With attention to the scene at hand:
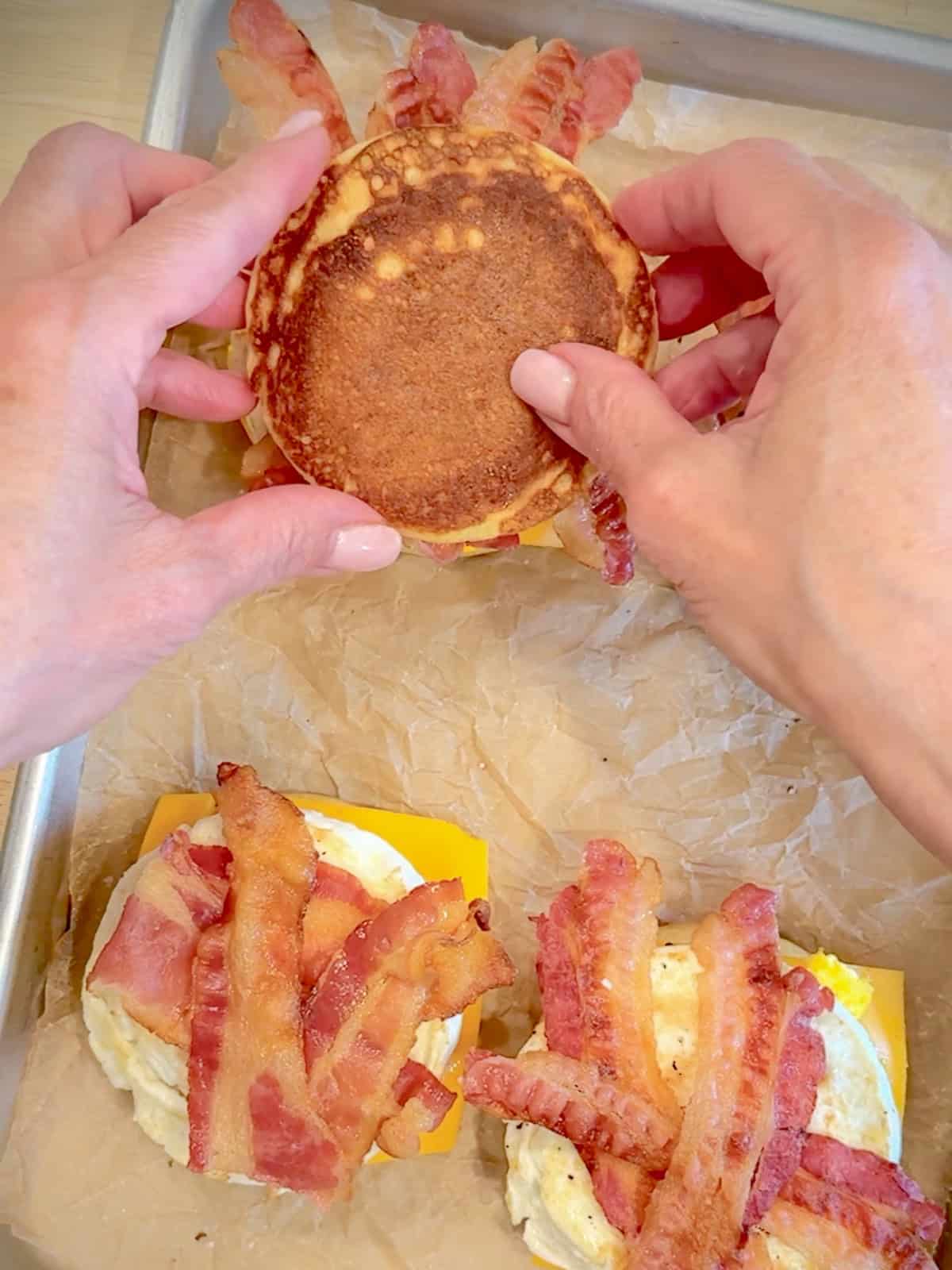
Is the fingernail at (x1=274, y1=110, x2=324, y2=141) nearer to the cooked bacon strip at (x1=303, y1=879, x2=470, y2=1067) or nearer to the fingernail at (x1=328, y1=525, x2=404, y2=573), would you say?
the fingernail at (x1=328, y1=525, x2=404, y2=573)

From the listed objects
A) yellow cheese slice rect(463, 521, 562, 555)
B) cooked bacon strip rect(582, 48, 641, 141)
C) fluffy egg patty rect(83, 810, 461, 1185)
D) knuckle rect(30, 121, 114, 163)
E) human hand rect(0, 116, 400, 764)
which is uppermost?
cooked bacon strip rect(582, 48, 641, 141)

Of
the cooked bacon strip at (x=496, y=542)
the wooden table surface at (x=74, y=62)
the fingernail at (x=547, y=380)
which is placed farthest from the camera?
the wooden table surface at (x=74, y=62)

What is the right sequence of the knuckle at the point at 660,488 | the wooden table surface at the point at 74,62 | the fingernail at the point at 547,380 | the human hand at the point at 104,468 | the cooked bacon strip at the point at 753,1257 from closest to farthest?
the human hand at the point at 104,468, the knuckle at the point at 660,488, the fingernail at the point at 547,380, the cooked bacon strip at the point at 753,1257, the wooden table surface at the point at 74,62

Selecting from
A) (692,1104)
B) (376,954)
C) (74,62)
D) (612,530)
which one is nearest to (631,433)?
(612,530)

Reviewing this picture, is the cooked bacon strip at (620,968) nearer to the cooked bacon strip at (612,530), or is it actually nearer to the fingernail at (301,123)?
the cooked bacon strip at (612,530)

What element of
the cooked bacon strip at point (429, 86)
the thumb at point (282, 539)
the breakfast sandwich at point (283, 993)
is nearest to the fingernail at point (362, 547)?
the thumb at point (282, 539)

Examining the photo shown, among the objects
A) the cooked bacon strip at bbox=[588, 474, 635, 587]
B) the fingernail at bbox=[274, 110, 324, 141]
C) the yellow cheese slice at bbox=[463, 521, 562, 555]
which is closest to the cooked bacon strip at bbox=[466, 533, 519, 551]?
the yellow cheese slice at bbox=[463, 521, 562, 555]
